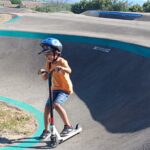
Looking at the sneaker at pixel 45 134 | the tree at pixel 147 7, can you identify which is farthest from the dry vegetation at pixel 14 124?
the tree at pixel 147 7

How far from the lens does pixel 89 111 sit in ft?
27.5

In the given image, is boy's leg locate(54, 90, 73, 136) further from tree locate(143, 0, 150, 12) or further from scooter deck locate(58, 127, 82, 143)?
tree locate(143, 0, 150, 12)

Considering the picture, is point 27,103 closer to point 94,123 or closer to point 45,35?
point 94,123

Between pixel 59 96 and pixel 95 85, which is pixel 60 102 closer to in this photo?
pixel 59 96

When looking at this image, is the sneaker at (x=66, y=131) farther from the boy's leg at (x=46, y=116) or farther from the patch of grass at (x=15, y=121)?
the patch of grass at (x=15, y=121)

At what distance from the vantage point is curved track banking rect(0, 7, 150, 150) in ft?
22.0

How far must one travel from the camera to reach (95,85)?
986cm

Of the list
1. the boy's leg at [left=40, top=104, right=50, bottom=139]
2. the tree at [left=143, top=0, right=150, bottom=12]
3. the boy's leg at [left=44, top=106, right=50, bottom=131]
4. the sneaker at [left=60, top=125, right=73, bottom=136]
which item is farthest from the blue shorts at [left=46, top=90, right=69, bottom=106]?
the tree at [left=143, top=0, right=150, bottom=12]

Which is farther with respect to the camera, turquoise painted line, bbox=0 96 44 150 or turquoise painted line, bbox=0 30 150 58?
turquoise painted line, bbox=0 30 150 58

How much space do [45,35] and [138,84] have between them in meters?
6.48

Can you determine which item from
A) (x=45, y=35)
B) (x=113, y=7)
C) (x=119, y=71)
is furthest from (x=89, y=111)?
(x=113, y=7)

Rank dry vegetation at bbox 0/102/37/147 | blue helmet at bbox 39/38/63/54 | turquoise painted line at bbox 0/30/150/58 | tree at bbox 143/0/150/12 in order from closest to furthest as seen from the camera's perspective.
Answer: blue helmet at bbox 39/38/63/54
dry vegetation at bbox 0/102/37/147
turquoise painted line at bbox 0/30/150/58
tree at bbox 143/0/150/12

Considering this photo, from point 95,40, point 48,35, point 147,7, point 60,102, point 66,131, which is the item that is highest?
point 60,102

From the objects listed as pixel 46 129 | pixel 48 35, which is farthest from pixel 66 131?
pixel 48 35
